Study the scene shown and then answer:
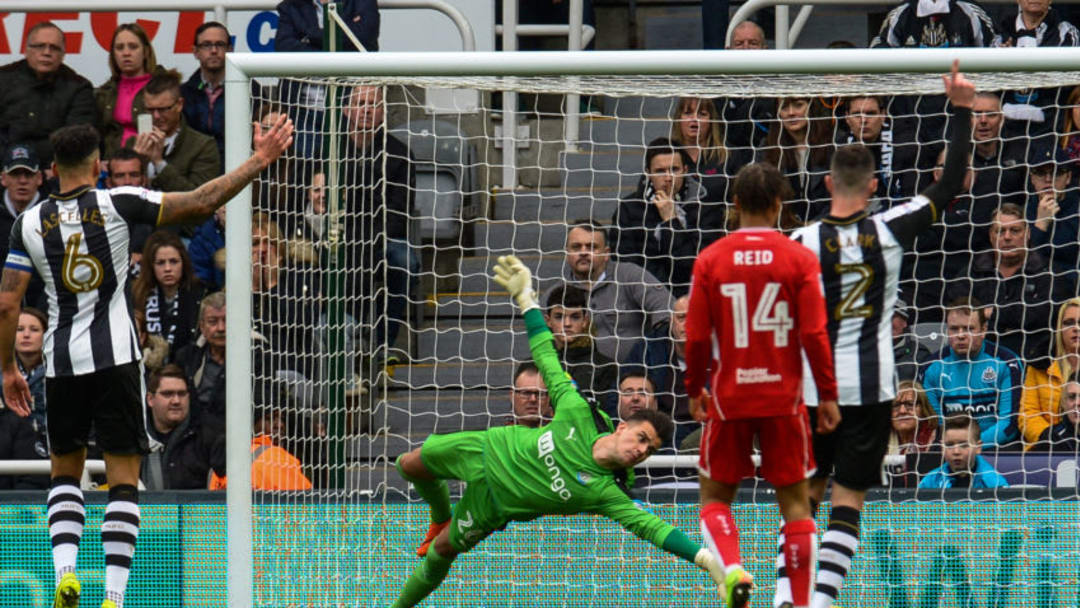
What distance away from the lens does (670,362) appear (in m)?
9.70

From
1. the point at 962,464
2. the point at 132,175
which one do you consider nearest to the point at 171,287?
the point at 132,175

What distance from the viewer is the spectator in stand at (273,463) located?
8516 millimetres

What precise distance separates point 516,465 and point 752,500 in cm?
151

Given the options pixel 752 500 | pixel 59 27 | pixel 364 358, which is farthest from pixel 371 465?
pixel 59 27

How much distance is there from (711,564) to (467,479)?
59.2 inches

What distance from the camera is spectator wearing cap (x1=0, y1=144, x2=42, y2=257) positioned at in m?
10.5

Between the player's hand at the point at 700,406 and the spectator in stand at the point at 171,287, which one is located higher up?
the spectator in stand at the point at 171,287

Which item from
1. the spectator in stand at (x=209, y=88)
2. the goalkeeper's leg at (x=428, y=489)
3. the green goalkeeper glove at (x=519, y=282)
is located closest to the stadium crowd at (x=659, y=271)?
the spectator in stand at (x=209, y=88)

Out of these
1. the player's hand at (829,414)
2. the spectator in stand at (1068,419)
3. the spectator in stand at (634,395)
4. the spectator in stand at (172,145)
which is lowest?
the player's hand at (829,414)

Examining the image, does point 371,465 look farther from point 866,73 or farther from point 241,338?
point 866,73

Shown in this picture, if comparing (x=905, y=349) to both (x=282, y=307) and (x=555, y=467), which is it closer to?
(x=555, y=467)

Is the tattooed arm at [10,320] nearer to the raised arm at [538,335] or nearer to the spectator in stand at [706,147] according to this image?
the raised arm at [538,335]

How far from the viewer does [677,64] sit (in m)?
7.73

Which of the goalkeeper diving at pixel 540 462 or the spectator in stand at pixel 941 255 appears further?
the spectator in stand at pixel 941 255
